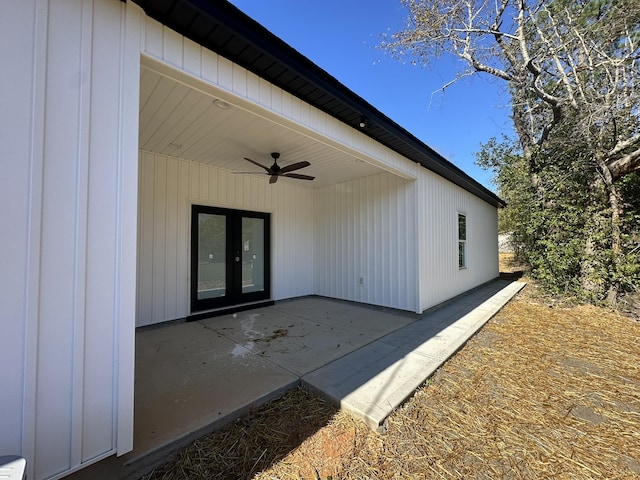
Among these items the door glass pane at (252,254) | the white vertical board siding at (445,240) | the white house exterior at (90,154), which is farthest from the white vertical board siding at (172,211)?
the white vertical board siding at (445,240)

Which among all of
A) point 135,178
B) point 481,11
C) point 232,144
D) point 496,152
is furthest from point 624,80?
point 135,178

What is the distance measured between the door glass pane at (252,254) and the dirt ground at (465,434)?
3363 millimetres

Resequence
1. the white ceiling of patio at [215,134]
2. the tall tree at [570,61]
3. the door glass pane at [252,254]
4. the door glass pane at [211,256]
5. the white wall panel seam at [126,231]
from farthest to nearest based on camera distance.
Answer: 1. the door glass pane at [252,254]
2. the door glass pane at [211,256]
3. the tall tree at [570,61]
4. the white ceiling of patio at [215,134]
5. the white wall panel seam at [126,231]

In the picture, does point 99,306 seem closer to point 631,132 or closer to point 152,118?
point 152,118

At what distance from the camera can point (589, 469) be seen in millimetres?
1569

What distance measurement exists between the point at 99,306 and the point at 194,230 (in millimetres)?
3391

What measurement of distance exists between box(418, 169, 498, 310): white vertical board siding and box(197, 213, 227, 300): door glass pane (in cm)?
365

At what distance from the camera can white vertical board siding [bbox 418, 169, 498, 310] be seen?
493 cm

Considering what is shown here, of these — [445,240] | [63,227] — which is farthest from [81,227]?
[445,240]

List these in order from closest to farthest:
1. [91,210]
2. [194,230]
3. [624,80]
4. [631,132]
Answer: [91,210]
[624,80]
[194,230]
[631,132]

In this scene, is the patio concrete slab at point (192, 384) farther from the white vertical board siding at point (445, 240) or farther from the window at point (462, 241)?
the window at point (462, 241)

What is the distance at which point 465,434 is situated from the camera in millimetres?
1862

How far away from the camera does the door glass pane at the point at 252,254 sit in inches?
211

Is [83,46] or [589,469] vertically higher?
[83,46]
